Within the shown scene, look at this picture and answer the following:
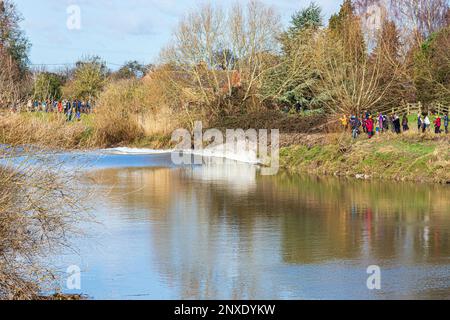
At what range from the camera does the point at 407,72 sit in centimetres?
5472

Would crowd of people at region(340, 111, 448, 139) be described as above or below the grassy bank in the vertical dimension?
above

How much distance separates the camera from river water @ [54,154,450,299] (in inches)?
583

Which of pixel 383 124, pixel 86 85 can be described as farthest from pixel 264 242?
pixel 86 85

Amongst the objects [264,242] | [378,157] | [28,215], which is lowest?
[264,242]

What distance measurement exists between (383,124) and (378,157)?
601cm

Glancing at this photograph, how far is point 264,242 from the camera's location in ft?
62.5

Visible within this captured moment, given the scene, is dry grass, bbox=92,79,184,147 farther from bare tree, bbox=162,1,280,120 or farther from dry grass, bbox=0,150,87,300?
dry grass, bbox=0,150,87,300

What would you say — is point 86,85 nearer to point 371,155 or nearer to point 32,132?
→ point 371,155

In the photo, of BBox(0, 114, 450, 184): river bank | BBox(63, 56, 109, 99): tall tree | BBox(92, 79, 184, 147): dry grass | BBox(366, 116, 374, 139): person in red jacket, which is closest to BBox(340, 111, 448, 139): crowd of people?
BBox(366, 116, 374, 139): person in red jacket

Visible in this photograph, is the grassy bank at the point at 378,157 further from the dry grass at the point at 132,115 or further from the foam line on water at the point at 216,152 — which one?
the dry grass at the point at 132,115

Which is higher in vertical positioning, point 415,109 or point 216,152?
point 415,109

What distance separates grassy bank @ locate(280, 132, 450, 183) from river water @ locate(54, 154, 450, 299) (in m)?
2.05

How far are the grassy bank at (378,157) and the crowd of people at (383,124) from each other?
1068mm
